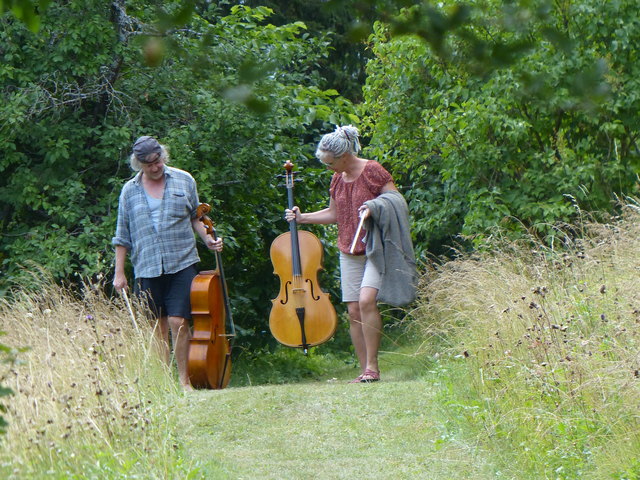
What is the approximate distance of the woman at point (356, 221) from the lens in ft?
25.4

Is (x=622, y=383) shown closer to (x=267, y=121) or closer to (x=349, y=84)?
(x=267, y=121)

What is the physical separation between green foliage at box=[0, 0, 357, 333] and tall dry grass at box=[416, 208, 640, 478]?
11.2 ft

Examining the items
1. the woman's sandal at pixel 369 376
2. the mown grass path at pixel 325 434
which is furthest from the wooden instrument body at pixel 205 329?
the woman's sandal at pixel 369 376

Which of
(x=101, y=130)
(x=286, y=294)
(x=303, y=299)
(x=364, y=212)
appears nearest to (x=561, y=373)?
(x=364, y=212)

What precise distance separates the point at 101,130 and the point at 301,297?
313cm

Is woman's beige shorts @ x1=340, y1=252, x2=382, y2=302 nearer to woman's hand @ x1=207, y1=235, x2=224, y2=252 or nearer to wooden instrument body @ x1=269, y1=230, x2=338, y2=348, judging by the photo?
wooden instrument body @ x1=269, y1=230, x2=338, y2=348

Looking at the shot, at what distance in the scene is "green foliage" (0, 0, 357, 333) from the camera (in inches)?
365

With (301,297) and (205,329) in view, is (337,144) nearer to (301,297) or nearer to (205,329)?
(301,297)

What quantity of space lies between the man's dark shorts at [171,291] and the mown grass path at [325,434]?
72 centimetres

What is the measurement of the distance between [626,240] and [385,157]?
5.12m

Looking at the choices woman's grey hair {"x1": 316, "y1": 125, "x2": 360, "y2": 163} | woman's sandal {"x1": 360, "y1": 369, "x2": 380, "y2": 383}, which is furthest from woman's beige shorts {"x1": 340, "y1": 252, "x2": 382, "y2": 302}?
woman's grey hair {"x1": 316, "y1": 125, "x2": 360, "y2": 163}

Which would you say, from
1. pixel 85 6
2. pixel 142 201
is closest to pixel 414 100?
pixel 85 6

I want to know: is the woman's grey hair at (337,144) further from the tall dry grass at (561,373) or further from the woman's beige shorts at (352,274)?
the tall dry grass at (561,373)

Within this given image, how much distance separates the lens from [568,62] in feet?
30.8
